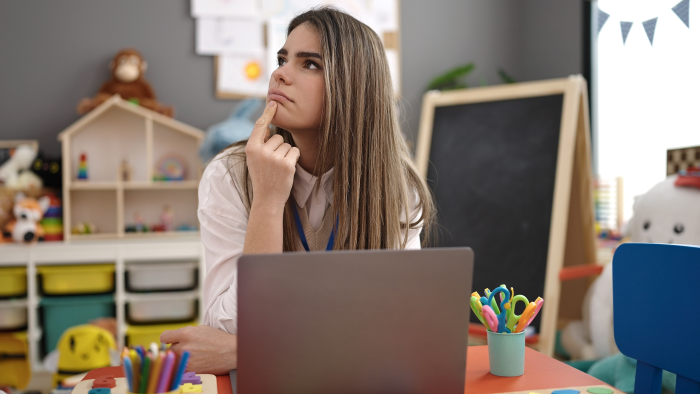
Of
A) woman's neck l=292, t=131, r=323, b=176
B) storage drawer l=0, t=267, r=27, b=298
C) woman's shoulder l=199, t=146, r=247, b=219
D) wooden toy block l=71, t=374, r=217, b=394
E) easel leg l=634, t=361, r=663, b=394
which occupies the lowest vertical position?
storage drawer l=0, t=267, r=27, b=298

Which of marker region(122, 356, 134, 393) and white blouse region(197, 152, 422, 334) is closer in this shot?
marker region(122, 356, 134, 393)

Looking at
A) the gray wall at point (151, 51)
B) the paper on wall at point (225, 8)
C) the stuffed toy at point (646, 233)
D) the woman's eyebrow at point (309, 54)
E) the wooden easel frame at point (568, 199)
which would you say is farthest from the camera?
the paper on wall at point (225, 8)

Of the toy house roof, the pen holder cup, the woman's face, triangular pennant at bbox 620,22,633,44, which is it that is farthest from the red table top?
the toy house roof

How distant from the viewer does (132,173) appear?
283 centimetres

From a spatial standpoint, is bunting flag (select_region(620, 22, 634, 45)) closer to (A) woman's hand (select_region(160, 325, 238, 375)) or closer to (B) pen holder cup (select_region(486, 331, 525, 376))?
(B) pen holder cup (select_region(486, 331, 525, 376))

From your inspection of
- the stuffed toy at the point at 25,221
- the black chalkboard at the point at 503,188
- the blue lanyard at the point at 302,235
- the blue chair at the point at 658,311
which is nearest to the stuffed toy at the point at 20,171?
the stuffed toy at the point at 25,221

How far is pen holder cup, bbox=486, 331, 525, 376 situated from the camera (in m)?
0.73

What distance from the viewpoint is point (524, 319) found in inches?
29.3

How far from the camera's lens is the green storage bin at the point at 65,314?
241 centimetres

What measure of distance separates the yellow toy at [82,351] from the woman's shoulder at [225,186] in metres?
1.44

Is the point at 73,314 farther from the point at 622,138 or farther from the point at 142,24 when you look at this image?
the point at 622,138

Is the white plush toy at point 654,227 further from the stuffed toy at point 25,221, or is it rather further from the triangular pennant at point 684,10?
the stuffed toy at point 25,221

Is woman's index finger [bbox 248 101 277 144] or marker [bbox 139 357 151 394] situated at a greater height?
woman's index finger [bbox 248 101 277 144]

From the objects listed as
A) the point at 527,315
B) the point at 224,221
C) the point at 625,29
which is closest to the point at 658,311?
the point at 527,315
